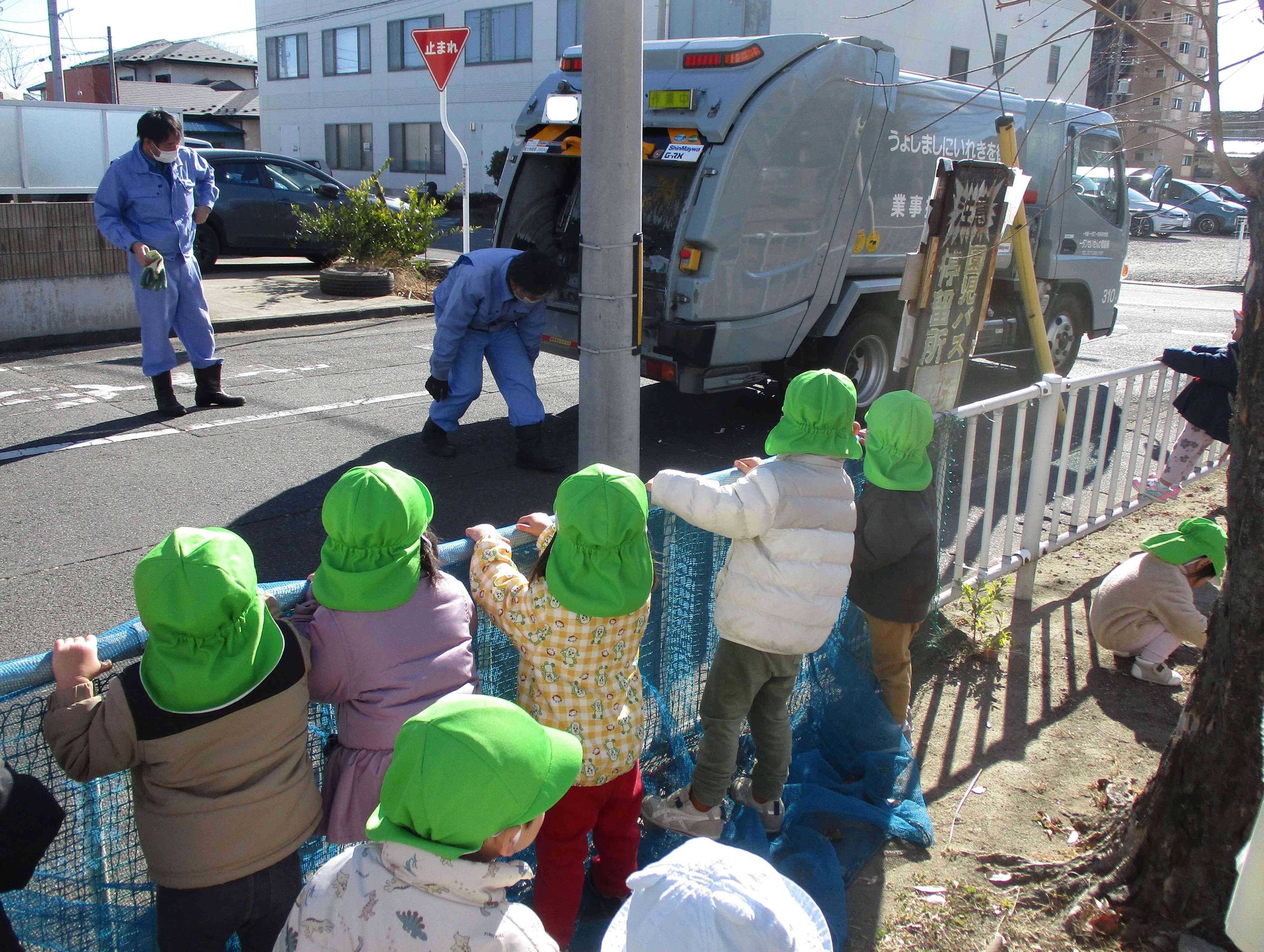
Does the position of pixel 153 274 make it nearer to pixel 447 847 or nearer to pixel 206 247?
pixel 447 847

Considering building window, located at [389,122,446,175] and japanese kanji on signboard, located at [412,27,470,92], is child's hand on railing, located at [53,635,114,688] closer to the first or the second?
japanese kanji on signboard, located at [412,27,470,92]

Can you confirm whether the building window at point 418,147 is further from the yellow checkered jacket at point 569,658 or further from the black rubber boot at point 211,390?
the yellow checkered jacket at point 569,658

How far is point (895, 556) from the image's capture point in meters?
3.40

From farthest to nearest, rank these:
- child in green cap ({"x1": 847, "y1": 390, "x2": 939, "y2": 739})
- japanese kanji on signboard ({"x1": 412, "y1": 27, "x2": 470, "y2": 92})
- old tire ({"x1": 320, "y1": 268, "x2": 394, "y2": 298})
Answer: old tire ({"x1": 320, "y1": 268, "x2": 394, "y2": 298}), japanese kanji on signboard ({"x1": 412, "y1": 27, "x2": 470, "y2": 92}), child in green cap ({"x1": 847, "y1": 390, "x2": 939, "y2": 739})

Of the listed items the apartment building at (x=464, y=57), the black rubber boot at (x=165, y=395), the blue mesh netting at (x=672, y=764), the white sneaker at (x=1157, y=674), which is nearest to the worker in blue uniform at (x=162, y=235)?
the black rubber boot at (x=165, y=395)

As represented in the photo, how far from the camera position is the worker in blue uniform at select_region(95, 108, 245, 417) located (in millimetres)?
6848

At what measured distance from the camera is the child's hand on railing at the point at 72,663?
1.96 metres

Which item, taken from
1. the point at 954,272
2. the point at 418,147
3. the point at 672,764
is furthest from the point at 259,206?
the point at 418,147

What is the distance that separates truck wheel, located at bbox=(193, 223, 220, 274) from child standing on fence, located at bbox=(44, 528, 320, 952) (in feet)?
41.2

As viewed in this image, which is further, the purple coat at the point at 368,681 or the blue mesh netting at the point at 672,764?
the purple coat at the point at 368,681

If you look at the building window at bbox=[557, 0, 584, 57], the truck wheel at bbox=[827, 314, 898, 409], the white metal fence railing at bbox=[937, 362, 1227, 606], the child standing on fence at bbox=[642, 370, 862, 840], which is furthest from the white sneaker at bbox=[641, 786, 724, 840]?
the building window at bbox=[557, 0, 584, 57]

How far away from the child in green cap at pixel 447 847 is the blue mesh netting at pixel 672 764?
71 centimetres

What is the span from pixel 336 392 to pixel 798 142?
3980 millimetres

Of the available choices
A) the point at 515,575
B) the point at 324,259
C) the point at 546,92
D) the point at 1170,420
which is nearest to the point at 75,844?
the point at 515,575
